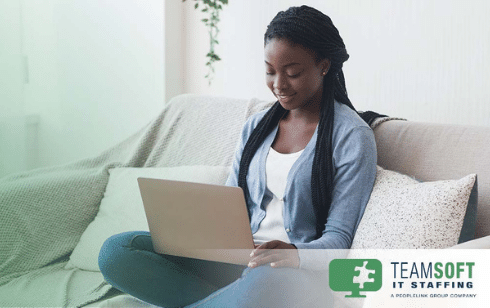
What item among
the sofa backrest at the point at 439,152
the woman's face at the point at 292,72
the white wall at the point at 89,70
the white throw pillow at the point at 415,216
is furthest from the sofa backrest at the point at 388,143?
the white wall at the point at 89,70

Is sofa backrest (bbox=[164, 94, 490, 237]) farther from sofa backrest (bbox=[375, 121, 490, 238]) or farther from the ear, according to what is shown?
the ear

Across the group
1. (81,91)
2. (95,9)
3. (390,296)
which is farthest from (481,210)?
(95,9)

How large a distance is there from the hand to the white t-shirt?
0.59 ft

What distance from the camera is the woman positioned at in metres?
1.25

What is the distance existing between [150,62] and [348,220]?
1574mm

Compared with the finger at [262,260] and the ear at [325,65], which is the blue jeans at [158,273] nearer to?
the finger at [262,260]

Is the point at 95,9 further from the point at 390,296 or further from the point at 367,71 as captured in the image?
the point at 390,296

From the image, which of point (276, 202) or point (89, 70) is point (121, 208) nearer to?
point (276, 202)

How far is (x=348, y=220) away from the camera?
1227 mm

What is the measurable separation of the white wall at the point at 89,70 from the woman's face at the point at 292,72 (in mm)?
799

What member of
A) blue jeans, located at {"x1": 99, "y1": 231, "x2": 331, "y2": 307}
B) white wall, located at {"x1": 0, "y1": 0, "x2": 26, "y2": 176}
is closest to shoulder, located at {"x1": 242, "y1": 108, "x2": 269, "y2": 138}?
blue jeans, located at {"x1": 99, "y1": 231, "x2": 331, "y2": 307}

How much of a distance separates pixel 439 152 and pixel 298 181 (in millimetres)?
357

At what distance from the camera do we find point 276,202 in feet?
4.39

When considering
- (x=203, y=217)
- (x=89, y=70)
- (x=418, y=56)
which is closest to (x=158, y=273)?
(x=203, y=217)
